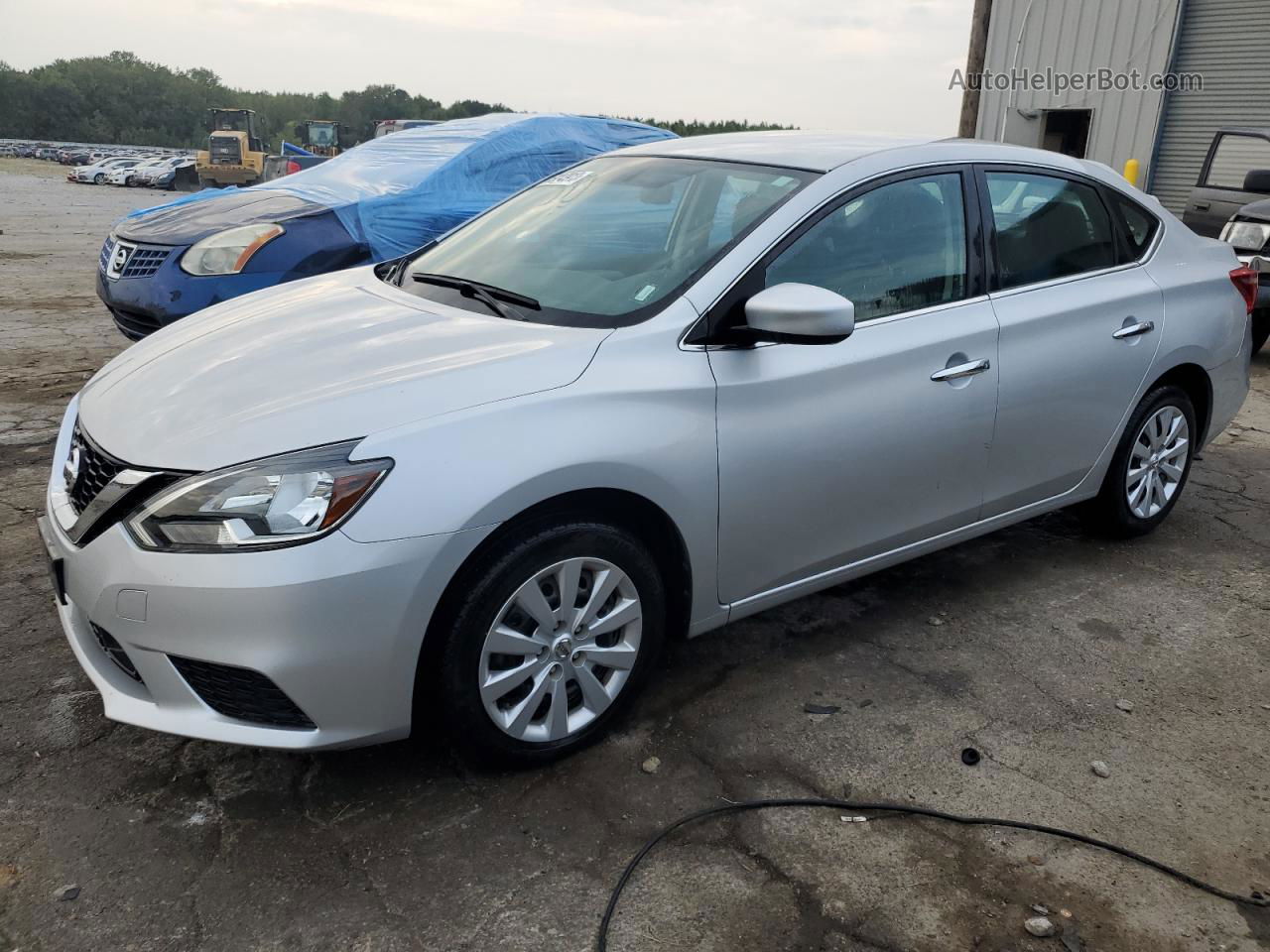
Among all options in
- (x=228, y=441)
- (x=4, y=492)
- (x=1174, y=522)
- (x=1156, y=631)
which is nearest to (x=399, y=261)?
(x=228, y=441)

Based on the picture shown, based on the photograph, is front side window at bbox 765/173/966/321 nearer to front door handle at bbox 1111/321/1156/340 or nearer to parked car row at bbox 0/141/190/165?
front door handle at bbox 1111/321/1156/340

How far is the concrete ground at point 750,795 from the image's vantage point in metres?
2.16

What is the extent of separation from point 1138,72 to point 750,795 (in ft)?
52.6

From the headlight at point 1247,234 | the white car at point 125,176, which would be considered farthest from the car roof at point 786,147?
the white car at point 125,176

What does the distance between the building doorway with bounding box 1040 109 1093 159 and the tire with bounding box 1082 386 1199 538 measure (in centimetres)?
1377

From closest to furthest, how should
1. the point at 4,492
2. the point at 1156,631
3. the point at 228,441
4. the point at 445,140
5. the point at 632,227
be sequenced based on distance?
the point at 228,441, the point at 632,227, the point at 1156,631, the point at 4,492, the point at 445,140

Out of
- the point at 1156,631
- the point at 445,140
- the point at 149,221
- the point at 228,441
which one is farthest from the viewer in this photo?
the point at 445,140

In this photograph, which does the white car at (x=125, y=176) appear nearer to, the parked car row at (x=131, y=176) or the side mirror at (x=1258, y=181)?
the parked car row at (x=131, y=176)

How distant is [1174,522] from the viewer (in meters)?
4.61

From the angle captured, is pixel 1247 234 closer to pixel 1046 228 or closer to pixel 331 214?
pixel 1046 228

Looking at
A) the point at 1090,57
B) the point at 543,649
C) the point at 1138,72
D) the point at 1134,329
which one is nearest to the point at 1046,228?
the point at 1134,329

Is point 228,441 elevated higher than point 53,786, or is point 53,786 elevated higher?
point 228,441

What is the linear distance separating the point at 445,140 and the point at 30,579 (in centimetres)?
459

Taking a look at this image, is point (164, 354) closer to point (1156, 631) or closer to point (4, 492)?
point (4, 492)
